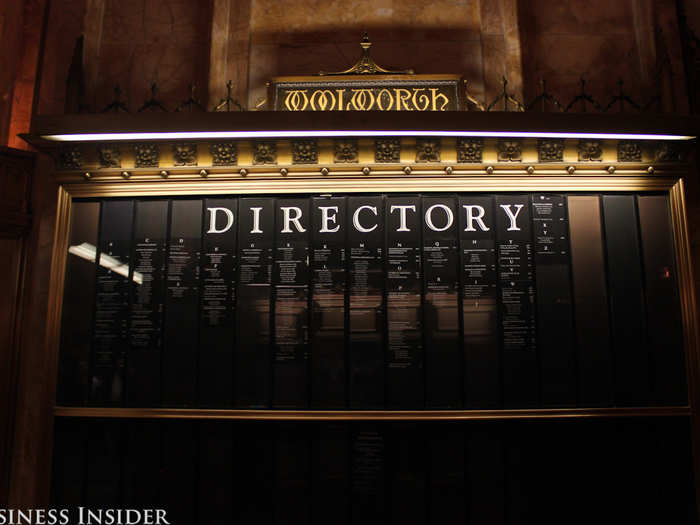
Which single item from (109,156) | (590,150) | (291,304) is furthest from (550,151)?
(109,156)

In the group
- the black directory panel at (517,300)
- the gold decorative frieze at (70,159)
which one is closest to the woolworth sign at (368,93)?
the black directory panel at (517,300)

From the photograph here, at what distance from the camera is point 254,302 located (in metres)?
4.55

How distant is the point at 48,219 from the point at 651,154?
22.1 feet

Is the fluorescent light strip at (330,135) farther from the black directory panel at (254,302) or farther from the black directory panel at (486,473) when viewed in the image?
the black directory panel at (486,473)

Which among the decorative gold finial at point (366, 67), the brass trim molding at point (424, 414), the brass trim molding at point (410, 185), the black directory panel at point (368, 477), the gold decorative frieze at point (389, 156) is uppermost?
the decorative gold finial at point (366, 67)

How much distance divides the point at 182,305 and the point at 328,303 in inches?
60.5

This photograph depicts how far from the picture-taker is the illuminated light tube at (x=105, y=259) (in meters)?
4.66

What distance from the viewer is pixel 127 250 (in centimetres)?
471

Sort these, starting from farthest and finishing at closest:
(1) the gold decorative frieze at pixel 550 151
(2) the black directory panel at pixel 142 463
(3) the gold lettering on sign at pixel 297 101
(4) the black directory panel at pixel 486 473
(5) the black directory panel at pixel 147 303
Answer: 1. (3) the gold lettering on sign at pixel 297 101
2. (1) the gold decorative frieze at pixel 550 151
3. (5) the black directory panel at pixel 147 303
4. (2) the black directory panel at pixel 142 463
5. (4) the black directory panel at pixel 486 473

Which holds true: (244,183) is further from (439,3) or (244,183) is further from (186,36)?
(439,3)

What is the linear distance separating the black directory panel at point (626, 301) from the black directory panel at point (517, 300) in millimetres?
832

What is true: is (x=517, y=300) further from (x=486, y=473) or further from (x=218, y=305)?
(x=218, y=305)

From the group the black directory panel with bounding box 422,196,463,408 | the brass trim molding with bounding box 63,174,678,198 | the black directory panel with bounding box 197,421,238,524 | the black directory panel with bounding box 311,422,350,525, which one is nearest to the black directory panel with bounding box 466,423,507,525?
the black directory panel with bounding box 422,196,463,408

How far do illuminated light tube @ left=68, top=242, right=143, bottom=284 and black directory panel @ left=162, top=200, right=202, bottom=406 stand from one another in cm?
36
